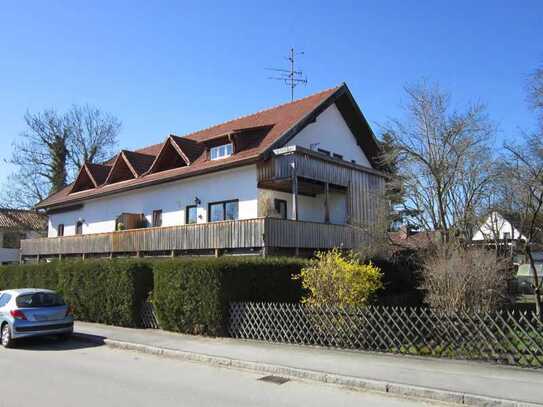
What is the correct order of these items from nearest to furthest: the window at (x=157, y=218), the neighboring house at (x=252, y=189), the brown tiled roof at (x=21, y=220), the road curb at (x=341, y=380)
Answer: the road curb at (x=341, y=380)
the neighboring house at (x=252, y=189)
the window at (x=157, y=218)
the brown tiled roof at (x=21, y=220)

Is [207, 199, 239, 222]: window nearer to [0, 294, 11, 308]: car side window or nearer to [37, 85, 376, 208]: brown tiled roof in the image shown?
[37, 85, 376, 208]: brown tiled roof

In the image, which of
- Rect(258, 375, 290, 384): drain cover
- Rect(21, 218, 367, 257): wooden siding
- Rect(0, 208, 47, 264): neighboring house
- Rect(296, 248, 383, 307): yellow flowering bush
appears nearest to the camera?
Rect(258, 375, 290, 384): drain cover

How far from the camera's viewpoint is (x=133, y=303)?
16.6 m

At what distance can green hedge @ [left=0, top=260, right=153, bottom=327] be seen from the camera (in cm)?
1675

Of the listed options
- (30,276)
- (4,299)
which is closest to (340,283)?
(4,299)

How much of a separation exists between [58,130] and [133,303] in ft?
129

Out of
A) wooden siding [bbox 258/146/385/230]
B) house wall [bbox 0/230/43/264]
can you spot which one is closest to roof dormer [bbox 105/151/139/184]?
wooden siding [bbox 258/146/385/230]

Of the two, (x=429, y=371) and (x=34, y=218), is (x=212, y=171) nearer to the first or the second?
(x=429, y=371)

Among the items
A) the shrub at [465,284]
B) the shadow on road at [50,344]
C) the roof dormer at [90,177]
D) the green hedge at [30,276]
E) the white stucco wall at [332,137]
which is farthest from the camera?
the roof dormer at [90,177]

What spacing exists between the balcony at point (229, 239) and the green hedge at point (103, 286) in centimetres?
491

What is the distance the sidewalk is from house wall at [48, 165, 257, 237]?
10.7 meters

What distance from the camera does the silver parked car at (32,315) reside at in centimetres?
1339

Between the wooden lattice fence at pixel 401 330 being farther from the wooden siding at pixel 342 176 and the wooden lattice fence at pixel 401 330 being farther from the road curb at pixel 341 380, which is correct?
the wooden siding at pixel 342 176

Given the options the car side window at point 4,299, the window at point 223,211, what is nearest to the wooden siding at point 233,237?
the window at point 223,211
